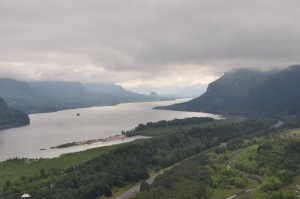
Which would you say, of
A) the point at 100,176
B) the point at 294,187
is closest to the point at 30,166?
the point at 100,176

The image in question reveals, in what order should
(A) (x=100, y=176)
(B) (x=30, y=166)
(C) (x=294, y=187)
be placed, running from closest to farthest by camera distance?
(C) (x=294, y=187) < (A) (x=100, y=176) < (B) (x=30, y=166)

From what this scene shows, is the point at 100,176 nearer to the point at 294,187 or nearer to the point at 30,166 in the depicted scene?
the point at 30,166

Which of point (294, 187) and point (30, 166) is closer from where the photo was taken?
point (294, 187)

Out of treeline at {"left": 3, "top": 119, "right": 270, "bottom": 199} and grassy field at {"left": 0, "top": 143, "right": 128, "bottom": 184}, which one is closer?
treeline at {"left": 3, "top": 119, "right": 270, "bottom": 199}

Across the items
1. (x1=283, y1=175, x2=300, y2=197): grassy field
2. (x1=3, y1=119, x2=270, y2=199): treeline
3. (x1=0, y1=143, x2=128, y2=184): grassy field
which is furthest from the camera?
(x1=0, y1=143, x2=128, y2=184): grassy field

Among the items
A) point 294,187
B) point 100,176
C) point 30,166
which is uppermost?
point 30,166

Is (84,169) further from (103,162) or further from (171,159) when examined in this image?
(171,159)

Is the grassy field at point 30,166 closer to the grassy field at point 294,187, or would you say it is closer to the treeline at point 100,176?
the treeline at point 100,176

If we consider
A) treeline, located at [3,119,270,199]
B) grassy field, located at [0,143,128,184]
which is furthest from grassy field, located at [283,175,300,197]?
grassy field, located at [0,143,128,184]

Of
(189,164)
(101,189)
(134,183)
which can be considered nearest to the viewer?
(101,189)

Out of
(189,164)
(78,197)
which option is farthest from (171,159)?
(78,197)

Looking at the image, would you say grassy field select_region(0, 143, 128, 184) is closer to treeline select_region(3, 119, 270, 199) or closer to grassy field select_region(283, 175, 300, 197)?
treeline select_region(3, 119, 270, 199)
